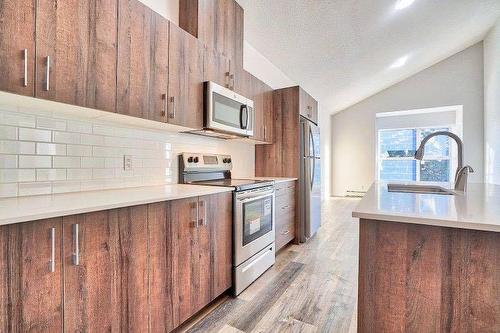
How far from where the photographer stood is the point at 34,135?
137 cm

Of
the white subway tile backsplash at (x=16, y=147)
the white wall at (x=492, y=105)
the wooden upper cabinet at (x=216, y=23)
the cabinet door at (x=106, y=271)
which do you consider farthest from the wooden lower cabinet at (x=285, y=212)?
the white wall at (x=492, y=105)

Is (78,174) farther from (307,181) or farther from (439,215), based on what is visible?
(307,181)

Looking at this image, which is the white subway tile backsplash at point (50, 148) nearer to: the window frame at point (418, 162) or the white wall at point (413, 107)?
the window frame at point (418, 162)

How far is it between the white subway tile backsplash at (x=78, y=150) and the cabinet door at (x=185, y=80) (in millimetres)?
546

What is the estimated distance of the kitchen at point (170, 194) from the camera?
0.97 meters

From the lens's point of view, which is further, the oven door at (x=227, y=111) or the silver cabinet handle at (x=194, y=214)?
the oven door at (x=227, y=111)

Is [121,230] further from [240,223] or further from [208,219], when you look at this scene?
[240,223]

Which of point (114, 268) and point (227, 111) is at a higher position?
point (227, 111)

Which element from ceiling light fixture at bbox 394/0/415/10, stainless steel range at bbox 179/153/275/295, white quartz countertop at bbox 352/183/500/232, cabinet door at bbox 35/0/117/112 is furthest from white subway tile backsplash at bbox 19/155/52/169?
ceiling light fixture at bbox 394/0/415/10

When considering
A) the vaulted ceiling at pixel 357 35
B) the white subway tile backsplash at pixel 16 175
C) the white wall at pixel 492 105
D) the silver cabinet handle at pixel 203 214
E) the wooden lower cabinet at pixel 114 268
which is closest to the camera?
the wooden lower cabinet at pixel 114 268

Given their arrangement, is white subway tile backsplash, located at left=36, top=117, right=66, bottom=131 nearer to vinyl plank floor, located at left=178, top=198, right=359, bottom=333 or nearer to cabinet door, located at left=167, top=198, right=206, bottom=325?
cabinet door, located at left=167, top=198, right=206, bottom=325

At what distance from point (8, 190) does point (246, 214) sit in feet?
4.94

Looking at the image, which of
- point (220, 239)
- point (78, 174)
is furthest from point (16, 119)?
point (220, 239)

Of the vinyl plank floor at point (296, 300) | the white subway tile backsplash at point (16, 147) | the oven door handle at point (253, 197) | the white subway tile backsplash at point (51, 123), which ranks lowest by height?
Answer: the vinyl plank floor at point (296, 300)
